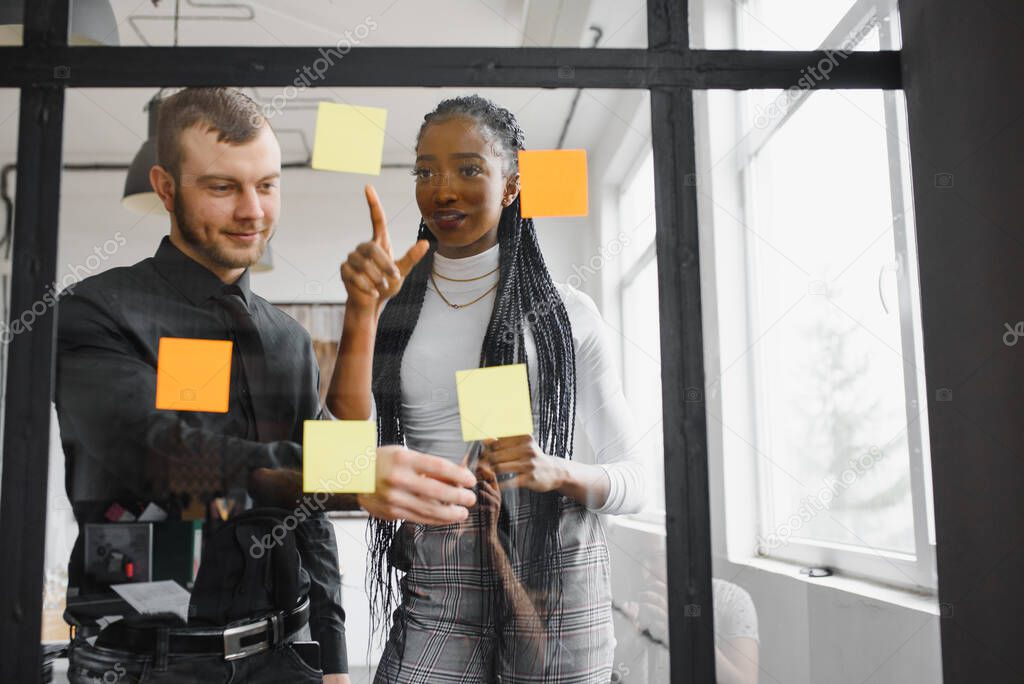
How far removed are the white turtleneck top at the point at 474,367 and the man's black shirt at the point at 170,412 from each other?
0.19 m

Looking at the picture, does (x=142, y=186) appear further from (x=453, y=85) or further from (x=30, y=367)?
(x=453, y=85)

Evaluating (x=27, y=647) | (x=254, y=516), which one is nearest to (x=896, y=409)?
(x=254, y=516)

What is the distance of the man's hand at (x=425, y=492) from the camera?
1.54 metres

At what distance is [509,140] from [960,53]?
825mm

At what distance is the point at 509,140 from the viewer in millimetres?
1626

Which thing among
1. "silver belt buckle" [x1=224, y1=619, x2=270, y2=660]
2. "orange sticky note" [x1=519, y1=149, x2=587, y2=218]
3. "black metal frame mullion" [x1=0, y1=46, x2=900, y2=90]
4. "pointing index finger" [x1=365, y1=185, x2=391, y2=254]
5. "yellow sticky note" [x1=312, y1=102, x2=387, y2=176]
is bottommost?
"silver belt buckle" [x1=224, y1=619, x2=270, y2=660]

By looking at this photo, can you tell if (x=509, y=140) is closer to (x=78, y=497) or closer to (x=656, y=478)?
(x=656, y=478)

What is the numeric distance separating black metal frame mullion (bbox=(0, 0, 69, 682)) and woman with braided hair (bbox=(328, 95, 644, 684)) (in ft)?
1.68

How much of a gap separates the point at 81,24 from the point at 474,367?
95cm

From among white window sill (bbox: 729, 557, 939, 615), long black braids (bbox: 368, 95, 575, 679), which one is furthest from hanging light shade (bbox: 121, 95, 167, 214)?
white window sill (bbox: 729, 557, 939, 615)

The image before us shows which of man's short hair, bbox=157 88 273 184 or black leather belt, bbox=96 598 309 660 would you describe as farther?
man's short hair, bbox=157 88 273 184

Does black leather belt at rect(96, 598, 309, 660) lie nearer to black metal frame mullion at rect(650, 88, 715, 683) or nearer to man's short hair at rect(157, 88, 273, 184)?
black metal frame mullion at rect(650, 88, 715, 683)

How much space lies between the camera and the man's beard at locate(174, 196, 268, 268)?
62.1 inches

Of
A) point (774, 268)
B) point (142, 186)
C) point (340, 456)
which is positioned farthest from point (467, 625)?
point (142, 186)
